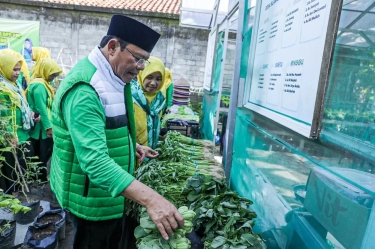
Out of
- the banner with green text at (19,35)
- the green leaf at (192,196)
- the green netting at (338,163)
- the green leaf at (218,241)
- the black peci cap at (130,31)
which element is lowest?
the green leaf at (192,196)

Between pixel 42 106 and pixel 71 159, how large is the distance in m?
3.01

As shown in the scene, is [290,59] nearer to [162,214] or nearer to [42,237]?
[162,214]

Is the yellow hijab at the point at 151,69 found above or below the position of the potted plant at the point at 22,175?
above

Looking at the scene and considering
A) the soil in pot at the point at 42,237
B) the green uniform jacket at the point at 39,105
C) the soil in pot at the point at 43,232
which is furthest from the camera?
the green uniform jacket at the point at 39,105

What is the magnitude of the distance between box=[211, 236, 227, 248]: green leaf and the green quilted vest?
0.76 metres

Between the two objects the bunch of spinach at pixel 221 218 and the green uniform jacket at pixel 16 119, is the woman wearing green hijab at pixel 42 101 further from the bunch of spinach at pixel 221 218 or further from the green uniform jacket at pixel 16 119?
the bunch of spinach at pixel 221 218

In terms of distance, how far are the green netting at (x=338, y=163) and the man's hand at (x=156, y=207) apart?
686mm

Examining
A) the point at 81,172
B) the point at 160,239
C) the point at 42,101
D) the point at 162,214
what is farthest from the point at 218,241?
the point at 42,101

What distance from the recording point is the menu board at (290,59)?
1238 mm

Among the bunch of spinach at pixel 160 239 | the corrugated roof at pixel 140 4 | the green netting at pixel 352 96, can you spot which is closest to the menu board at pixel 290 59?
the green netting at pixel 352 96

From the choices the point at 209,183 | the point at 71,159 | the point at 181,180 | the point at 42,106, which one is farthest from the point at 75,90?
the point at 42,106

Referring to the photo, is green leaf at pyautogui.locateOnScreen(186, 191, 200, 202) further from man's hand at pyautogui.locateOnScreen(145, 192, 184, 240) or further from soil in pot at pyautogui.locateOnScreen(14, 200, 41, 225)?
soil in pot at pyautogui.locateOnScreen(14, 200, 41, 225)

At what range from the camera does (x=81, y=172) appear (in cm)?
175

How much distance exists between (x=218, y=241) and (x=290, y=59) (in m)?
1.15
